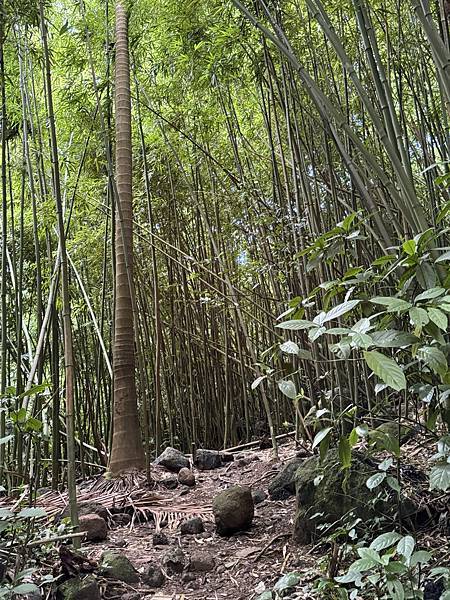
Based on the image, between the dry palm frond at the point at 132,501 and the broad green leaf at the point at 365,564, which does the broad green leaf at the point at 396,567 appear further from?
the dry palm frond at the point at 132,501

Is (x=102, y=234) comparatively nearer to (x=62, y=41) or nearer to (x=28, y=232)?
(x=28, y=232)

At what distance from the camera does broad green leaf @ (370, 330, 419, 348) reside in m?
1.01

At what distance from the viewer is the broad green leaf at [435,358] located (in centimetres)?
96

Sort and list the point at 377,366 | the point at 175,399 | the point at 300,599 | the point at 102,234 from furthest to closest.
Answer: the point at 175,399 < the point at 102,234 < the point at 300,599 < the point at 377,366

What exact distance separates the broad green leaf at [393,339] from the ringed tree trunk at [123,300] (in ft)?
6.34

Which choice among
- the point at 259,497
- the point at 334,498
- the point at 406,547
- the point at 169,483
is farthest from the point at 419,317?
the point at 169,483

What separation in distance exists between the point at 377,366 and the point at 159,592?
1.21 meters

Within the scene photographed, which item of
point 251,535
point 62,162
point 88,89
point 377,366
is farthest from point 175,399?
point 377,366

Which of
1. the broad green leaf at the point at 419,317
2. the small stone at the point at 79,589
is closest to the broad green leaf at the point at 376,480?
the broad green leaf at the point at 419,317

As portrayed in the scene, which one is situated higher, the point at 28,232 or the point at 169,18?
the point at 169,18

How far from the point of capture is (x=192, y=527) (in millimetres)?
2207

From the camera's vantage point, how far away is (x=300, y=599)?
4.67ft

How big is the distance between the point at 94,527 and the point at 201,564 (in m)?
0.52

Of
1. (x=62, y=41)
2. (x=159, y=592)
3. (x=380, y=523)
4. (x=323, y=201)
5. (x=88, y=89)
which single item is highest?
(x=62, y=41)
